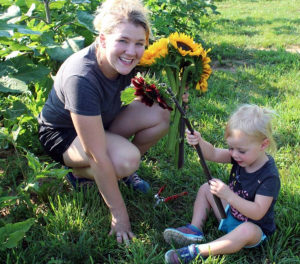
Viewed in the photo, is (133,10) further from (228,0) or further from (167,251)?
(228,0)

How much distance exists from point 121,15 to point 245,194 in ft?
3.69

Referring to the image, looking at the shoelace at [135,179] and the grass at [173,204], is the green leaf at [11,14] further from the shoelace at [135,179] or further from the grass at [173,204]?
the shoelace at [135,179]

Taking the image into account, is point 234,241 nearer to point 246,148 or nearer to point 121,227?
point 246,148

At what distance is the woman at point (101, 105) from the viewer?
1.87 metres

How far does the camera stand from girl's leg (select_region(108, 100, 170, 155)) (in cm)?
243

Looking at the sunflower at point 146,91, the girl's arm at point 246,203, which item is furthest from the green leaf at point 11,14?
the girl's arm at point 246,203

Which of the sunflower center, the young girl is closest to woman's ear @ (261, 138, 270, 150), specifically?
the young girl

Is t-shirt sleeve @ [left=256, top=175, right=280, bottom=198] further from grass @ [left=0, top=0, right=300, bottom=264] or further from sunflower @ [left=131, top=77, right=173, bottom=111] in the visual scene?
sunflower @ [left=131, top=77, right=173, bottom=111]

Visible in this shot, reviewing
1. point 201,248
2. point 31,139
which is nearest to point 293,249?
point 201,248

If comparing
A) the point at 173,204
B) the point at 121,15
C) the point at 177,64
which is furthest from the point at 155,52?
the point at 173,204

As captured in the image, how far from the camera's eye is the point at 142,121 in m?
2.44

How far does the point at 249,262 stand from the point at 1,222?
4.26 feet

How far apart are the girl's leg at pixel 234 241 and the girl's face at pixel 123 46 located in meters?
1.00

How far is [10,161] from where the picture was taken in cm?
258
